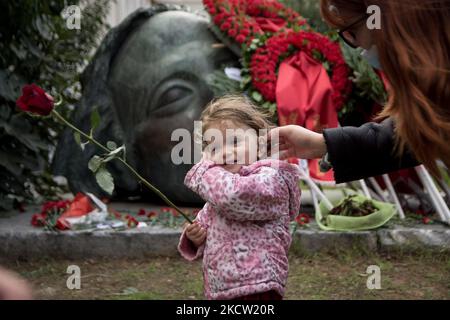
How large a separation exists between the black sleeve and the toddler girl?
16 cm

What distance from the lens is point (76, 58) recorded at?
5180mm

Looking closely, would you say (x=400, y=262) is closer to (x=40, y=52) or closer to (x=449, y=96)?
(x=449, y=96)

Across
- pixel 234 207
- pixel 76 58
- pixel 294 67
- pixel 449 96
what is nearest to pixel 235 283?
pixel 234 207

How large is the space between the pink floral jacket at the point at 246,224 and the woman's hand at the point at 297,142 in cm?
9

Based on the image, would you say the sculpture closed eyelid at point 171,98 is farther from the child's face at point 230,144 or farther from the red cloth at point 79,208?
the child's face at point 230,144

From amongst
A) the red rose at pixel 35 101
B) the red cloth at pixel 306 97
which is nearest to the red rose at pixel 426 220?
the red cloth at pixel 306 97

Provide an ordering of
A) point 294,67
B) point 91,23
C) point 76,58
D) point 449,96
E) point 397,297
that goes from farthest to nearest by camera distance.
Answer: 1. point 91,23
2. point 76,58
3. point 294,67
4. point 397,297
5. point 449,96

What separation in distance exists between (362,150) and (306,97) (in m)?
2.23

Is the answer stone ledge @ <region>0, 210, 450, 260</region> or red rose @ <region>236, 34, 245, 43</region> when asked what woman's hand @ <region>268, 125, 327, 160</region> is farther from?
red rose @ <region>236, 34, 245, 43</region>

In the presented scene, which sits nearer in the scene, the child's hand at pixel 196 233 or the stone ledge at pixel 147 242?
the child's hand at pixel 196 233

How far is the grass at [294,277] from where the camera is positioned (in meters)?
3.38

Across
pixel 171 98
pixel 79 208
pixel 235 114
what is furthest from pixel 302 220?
pixel 235 114

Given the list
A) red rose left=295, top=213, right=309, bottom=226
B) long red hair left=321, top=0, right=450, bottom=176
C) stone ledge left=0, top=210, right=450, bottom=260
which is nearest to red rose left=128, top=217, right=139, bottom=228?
stone ledge left=0, top=210, right=450, bottom=260

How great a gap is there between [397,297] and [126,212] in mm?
2182
